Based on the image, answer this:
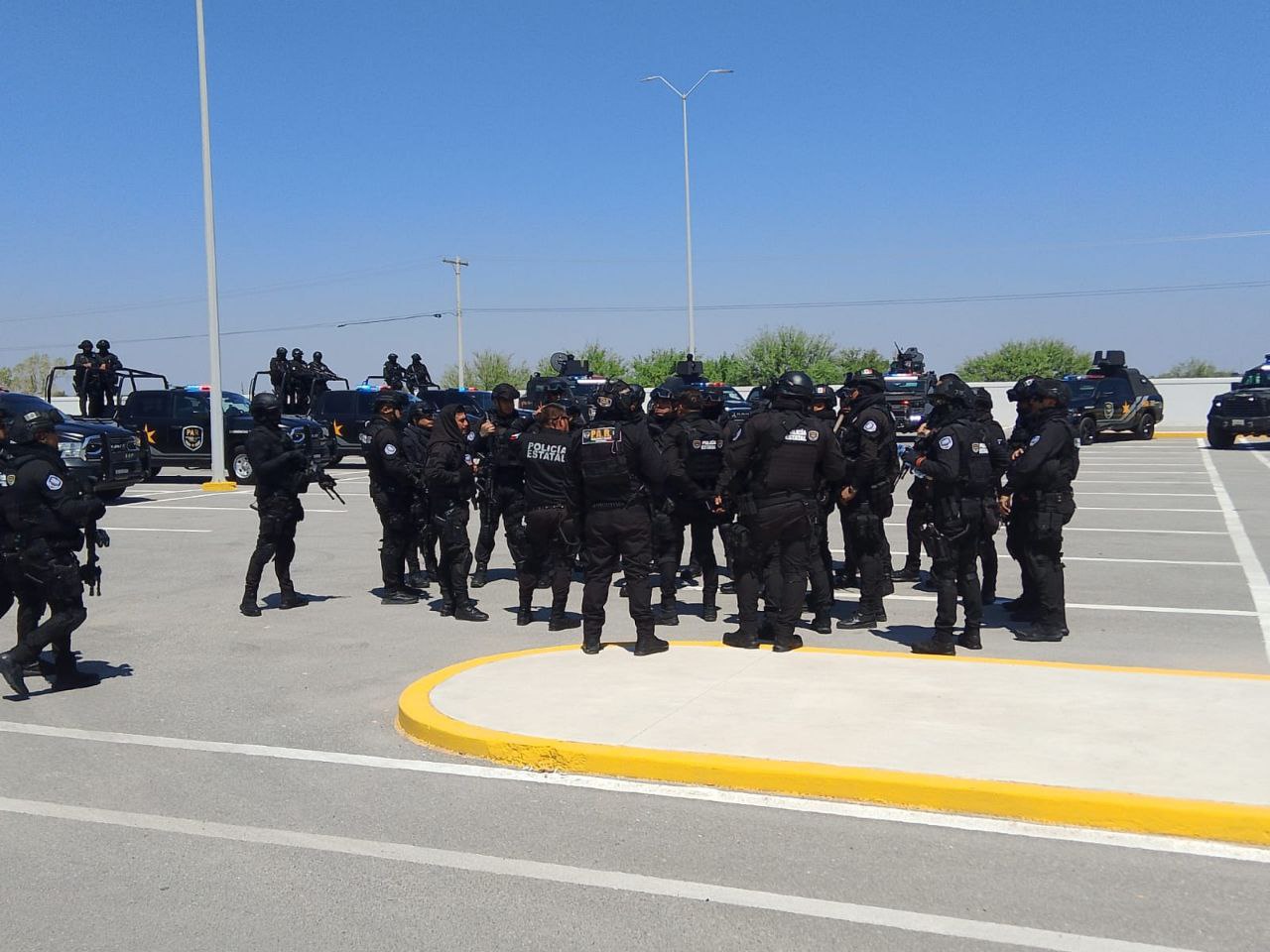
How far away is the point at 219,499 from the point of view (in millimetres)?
19812

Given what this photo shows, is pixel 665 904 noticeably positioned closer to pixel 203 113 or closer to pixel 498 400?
pixel 498 400

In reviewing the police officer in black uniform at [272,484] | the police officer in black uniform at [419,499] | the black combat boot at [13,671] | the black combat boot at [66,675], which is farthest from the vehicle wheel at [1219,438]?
the black combat boot at [13,671]

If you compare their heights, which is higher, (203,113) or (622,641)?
(203,113)

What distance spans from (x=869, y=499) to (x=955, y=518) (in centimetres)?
151

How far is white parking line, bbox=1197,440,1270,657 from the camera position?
30.0ft

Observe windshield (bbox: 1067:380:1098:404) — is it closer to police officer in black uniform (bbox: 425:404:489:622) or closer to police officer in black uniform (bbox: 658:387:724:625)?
police officer in black uniform (bbox: 658:387:724:625)

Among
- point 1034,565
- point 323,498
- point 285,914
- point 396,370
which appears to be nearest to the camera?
point 285,914

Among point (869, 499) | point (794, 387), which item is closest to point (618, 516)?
point (794, 387)

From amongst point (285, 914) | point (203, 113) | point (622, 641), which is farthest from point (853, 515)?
point (203, 113)

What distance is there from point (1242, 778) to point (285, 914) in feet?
13.2

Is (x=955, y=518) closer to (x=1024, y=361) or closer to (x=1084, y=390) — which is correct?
(x=1084, y=390)

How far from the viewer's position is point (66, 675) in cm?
736

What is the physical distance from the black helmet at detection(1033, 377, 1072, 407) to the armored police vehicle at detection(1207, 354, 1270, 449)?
23254 mm

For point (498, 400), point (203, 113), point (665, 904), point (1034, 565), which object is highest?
point (203, 113)
